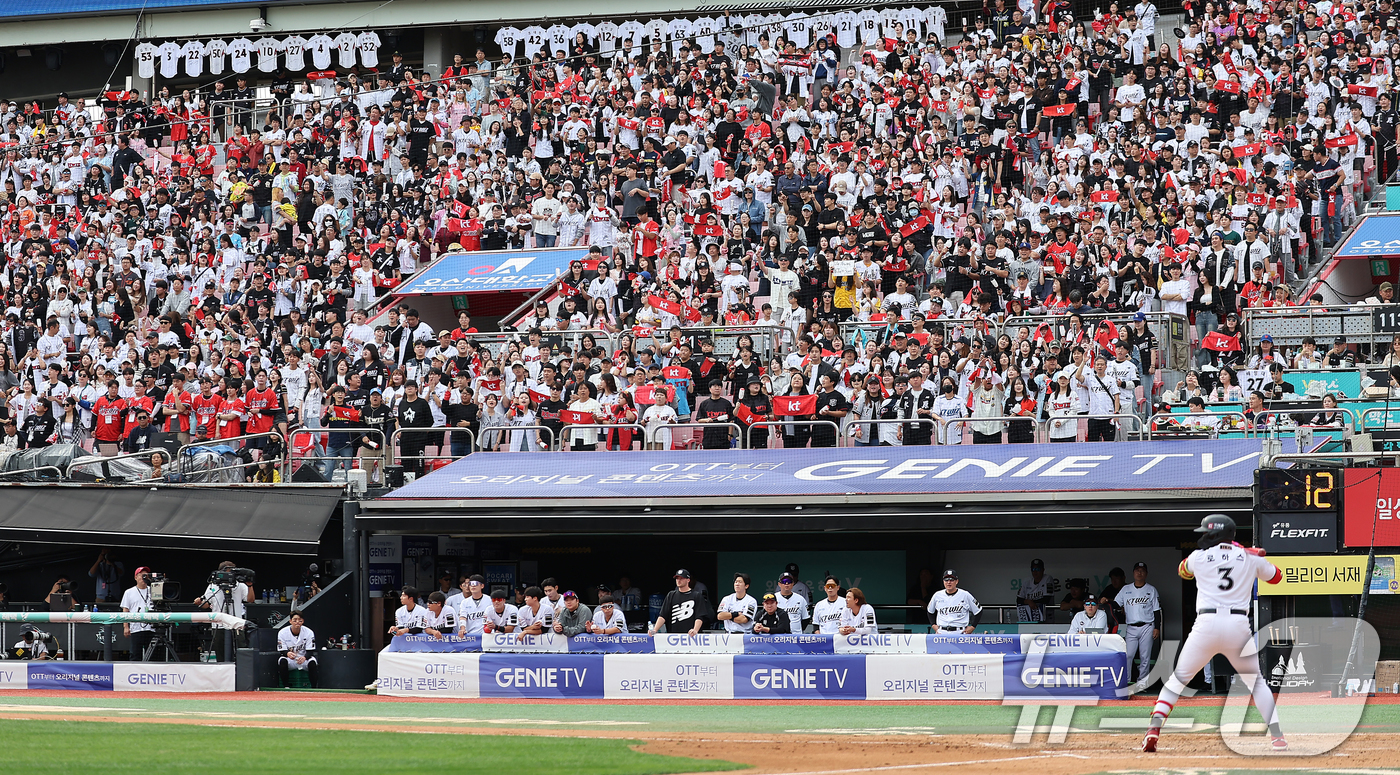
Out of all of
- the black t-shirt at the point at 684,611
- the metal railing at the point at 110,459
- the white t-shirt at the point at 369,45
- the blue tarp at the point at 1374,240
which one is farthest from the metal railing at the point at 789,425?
the white t-shirt at the point at 369,45

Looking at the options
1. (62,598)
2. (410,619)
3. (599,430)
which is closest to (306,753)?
(410,619)

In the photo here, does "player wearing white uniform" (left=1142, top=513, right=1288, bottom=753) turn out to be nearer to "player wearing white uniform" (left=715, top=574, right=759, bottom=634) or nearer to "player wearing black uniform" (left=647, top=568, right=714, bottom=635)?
"player wearing white uniform" (left=715, top=574, right=759, bottom=634)

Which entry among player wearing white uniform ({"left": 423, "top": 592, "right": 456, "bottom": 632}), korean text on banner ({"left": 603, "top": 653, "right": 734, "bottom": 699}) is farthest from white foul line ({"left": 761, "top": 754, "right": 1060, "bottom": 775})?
player wearing white uniform ({"left": 423, "top": 592, "right": 456, "bottom": 632})

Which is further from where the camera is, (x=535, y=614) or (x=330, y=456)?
(x=330, y=456)

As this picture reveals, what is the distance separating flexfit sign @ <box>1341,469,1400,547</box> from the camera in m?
16.1

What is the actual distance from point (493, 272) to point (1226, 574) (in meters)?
18.3

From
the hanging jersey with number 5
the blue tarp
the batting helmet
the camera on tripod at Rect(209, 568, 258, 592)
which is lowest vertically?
the camera on tripod at Rect(209, 568, 258, 592)

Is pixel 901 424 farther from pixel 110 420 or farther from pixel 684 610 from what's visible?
pixel 110 420

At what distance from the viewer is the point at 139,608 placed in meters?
21.2

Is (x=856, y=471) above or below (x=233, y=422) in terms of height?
below


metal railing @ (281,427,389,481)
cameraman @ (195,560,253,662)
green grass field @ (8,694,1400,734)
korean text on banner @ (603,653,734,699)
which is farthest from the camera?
metal railing @ (281,427,389,481)

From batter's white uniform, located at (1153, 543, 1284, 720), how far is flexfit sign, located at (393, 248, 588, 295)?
16847 mm

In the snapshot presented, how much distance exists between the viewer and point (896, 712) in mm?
15227

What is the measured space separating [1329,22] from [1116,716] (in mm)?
16522
